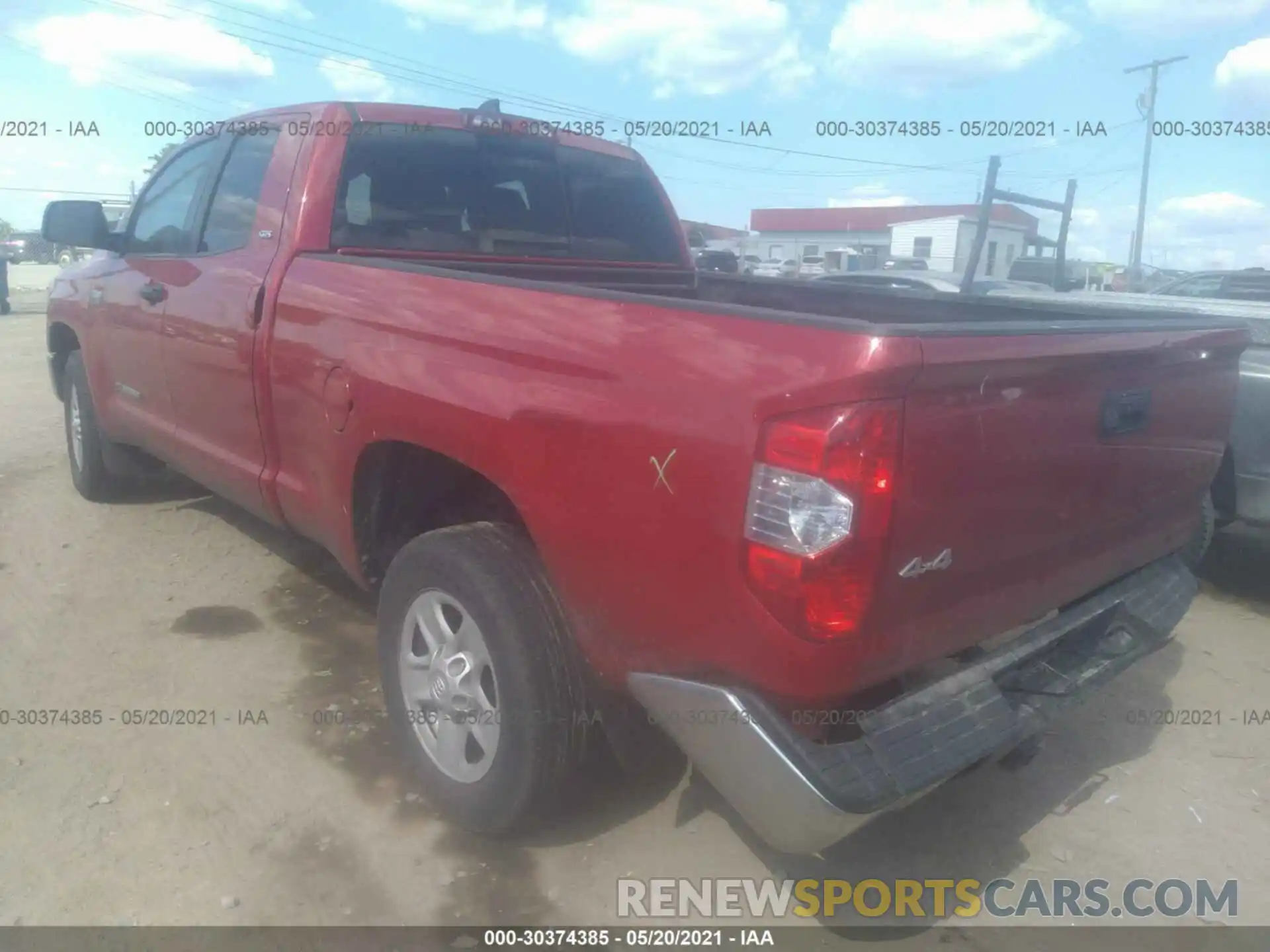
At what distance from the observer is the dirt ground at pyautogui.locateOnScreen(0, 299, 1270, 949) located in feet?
8.61

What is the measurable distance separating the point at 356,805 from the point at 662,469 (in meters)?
1.60

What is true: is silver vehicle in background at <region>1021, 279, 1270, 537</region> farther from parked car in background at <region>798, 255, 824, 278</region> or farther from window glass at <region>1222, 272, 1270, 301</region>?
parked car in background at <region>798, 255, 824, 278</region>

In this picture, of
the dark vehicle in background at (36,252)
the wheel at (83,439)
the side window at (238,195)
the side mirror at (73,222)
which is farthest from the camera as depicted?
the dark vehicle in background at (36,252)

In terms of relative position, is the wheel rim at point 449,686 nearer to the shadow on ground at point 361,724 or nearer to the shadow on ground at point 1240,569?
the shadow on ground at point 361,724

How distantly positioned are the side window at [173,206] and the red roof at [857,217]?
4645 cm

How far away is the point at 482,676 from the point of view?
270cm

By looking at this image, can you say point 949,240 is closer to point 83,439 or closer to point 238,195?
point 83,439

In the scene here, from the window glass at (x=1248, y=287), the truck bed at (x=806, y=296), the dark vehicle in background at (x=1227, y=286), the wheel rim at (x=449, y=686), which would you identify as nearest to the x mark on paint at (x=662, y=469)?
the truck bed at (x=806, y=296)

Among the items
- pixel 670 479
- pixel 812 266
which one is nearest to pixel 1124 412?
pixel 670 479

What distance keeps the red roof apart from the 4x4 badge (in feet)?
159

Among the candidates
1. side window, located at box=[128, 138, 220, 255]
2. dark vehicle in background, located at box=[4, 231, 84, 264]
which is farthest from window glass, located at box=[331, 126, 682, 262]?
dark vehicle in background, located at box=[4, 231, 84, 264]

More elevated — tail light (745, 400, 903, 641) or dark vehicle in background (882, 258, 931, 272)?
dark vehicle in background (882, 258, 931, 272)

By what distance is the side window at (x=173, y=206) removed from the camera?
167 inches

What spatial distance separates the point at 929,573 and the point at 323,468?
195 cm
